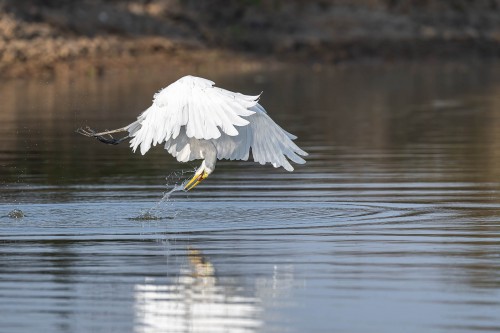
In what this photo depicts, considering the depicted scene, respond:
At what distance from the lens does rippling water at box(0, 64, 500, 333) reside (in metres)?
7.42

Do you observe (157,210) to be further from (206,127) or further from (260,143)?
(206,127)

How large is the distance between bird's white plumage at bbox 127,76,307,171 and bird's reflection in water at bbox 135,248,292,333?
1.76 m

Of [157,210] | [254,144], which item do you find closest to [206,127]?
[254,144]

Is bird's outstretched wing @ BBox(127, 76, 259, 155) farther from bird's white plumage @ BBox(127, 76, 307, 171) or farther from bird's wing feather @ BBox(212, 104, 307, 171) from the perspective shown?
bird's wing feather @ BBox(212, 104, 307, 171)

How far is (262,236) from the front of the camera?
33.4 feet

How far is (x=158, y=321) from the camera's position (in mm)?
7195

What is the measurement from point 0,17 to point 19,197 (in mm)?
25318

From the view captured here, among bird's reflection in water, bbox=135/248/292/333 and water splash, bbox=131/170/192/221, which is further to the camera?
water splash, bbox=131/170/192/221

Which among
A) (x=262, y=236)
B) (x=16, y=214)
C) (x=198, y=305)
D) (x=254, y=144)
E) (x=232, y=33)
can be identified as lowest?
(x=198, y=305)

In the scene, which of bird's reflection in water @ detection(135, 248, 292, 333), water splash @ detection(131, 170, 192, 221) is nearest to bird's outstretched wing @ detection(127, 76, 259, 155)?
water splash @ detection(131, 170, 192, 221)

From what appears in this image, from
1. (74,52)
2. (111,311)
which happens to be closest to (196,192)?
(111,311)

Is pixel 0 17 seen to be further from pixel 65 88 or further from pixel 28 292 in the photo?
pixel 28 292

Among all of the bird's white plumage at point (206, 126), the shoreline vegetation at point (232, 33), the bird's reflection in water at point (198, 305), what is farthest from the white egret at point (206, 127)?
the shoreline vegetation at point (232, 33)

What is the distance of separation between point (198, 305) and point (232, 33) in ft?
117
